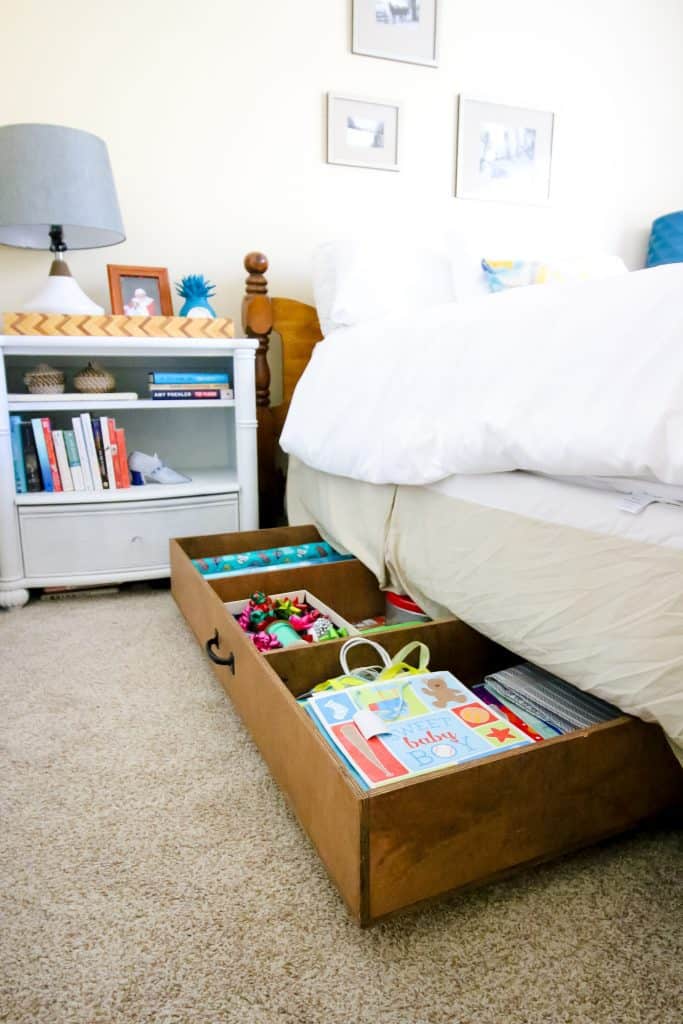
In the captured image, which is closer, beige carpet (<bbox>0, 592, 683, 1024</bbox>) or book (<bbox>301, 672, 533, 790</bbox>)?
beige carpet (<bbox>0, 592, 683, 1024</bbox>)

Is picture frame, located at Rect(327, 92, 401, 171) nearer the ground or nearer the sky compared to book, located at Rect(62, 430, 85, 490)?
nearer the sky

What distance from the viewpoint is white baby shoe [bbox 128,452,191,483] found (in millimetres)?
1814

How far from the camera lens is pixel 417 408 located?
1.18 meters

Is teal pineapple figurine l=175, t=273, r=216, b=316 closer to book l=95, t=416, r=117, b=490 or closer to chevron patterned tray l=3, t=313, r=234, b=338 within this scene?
chevron patterned tray l=3, t=313, r=234, b=338

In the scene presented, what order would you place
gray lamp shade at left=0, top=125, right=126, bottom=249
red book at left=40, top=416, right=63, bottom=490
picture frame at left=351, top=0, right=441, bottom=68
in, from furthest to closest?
picture frame at left=351, top=0, right=441, bottom=68, red book at left=40, top=416, right=63, bottom=490, gray lamp shade at left=0, top=125, right=126, bottom=249

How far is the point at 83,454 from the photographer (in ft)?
5.50

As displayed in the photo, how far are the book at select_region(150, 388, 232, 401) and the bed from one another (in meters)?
0.59

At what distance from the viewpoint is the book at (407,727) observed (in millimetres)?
723

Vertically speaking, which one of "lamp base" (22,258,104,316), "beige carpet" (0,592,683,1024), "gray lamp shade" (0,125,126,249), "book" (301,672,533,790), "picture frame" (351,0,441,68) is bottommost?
"beige carpet" (0,592,683,1024)

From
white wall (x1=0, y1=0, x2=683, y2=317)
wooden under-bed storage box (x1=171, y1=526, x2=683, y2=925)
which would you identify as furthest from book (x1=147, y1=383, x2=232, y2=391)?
wooden under-bed storage box (x1=171, y1=526, x2=683, y2=925)

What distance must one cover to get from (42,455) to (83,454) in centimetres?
10

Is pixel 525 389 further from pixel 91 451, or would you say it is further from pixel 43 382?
pixel 43 382

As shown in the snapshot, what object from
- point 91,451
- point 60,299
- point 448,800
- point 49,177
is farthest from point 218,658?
point 49,177

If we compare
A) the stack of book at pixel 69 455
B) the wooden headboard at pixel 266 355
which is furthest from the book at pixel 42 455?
the wooden headboard at pixel 266 355
